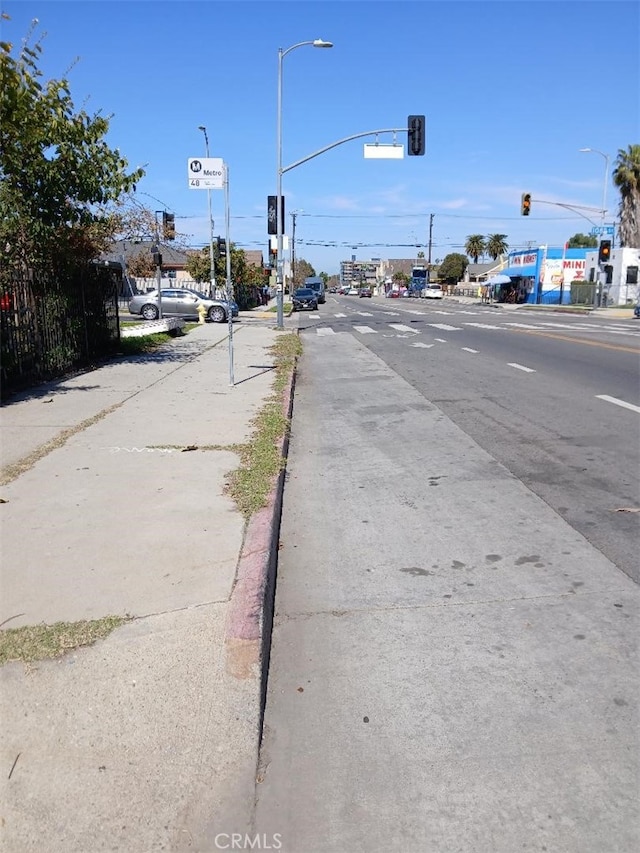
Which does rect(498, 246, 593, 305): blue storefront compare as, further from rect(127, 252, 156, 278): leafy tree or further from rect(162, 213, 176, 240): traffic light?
rect(162, 213, 176, 240): traffic light

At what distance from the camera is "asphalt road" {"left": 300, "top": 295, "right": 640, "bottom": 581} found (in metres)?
5.95

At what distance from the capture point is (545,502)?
6.05 meters

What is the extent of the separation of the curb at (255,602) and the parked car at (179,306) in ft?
90.4

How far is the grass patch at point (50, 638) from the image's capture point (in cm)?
339

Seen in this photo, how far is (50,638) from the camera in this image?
11.5 feet

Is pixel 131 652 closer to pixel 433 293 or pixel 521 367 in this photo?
pixel 521 367

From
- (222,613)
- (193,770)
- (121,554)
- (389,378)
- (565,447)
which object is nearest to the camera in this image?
(193,770)

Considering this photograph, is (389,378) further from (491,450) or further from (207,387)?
(491,450)

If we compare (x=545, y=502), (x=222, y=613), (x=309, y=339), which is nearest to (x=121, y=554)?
(x=222, y=613)

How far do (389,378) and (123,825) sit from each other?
12.1 m

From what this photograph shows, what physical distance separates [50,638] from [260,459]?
347cm

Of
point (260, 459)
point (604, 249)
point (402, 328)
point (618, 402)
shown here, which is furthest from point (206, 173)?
point (604, 249)

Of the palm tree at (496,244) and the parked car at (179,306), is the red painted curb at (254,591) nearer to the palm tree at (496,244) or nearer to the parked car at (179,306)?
the parked car at (179,306)

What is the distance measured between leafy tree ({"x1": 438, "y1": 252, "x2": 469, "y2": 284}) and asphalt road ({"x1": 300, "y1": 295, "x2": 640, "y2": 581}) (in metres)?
114
